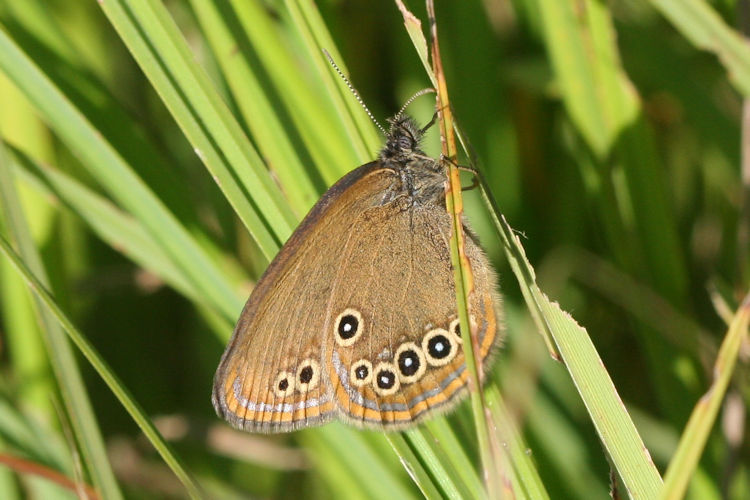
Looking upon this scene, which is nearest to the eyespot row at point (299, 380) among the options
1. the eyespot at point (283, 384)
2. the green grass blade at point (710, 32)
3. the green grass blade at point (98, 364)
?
the eyespot at point (283, 384)

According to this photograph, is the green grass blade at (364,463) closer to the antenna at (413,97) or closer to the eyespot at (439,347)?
the eyespot at (439,347)

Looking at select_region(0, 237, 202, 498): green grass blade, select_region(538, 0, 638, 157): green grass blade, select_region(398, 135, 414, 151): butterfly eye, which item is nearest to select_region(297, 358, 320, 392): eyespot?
select_region(0, 237, 202, 498): green grass blade

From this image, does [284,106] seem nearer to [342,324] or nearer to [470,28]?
[342,324]

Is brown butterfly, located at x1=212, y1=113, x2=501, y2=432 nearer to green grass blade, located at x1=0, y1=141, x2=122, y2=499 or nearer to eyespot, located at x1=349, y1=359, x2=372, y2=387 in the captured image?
eyespot, located at x1=349, y1=359, x2=372, y2=387

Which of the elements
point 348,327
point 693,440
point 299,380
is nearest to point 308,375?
point 299,380

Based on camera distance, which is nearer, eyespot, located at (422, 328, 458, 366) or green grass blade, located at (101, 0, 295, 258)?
green grass blade, located at (101, 0, 295, 258)

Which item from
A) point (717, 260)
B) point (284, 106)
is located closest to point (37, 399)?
point (284, 106)
